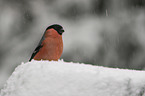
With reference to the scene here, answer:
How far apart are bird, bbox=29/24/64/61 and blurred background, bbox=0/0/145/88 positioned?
1.92 metres

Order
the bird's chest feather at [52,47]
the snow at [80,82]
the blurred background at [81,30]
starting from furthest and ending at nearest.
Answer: the blurred background at [81,30] → the bird's chest feather at [52,47] → the snow at [80,82]

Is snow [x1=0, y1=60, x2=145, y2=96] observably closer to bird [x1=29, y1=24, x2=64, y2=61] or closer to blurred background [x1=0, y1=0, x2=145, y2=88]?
bird [x1=29, y1=24, x2=64, y2=61]

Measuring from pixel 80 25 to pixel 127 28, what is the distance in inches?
42.4

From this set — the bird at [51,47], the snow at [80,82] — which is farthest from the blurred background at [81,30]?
the snow at [80,82]

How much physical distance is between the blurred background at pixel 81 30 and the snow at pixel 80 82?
3.58 metres

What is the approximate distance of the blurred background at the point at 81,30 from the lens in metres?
5.54

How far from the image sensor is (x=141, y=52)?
5.53 m

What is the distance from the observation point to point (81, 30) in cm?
564

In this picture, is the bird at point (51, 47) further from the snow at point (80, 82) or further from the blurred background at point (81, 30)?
the blurred background at point (81, 30)

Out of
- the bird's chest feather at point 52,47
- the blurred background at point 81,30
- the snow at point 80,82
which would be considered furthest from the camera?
the blurred background at point 81,30

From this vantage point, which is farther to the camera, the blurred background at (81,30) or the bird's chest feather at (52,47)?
the blurred background at (81,30)

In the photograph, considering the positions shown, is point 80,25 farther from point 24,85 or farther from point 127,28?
point 24,85

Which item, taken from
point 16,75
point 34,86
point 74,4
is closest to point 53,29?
point 16,75

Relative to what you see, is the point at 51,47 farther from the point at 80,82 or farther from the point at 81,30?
the point at 81,30
